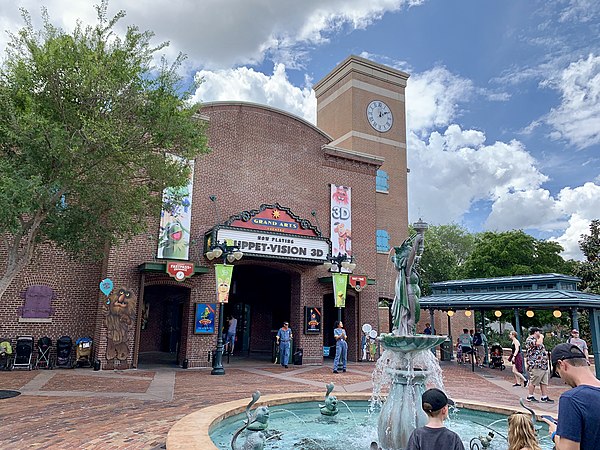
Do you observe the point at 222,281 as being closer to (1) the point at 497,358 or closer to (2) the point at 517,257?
(1) the point at 497,358

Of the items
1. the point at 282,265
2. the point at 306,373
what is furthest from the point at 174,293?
the point at 306,373

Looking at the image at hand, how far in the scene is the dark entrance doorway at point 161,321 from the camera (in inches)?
809

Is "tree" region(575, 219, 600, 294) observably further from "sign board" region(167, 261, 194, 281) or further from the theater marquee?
"sign board" region(167, 261, 194, 281)

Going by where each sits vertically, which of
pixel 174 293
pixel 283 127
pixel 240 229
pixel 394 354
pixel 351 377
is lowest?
pixel 351 377

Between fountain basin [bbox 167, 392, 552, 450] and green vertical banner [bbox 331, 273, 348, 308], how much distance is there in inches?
320

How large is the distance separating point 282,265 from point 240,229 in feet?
9.30

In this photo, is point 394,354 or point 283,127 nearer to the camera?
point 394,354

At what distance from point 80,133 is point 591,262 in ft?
94.0

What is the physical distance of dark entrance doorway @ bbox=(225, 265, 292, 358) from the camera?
22.4 metres

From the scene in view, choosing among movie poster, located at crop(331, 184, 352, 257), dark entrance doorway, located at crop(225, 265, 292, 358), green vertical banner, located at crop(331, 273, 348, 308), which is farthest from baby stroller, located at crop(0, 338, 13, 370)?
movie poster, located at crop(331, 184, 352, 257)

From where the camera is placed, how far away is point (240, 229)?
1647 centimetres

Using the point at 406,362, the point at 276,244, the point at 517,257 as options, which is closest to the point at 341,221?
the point at 276,244

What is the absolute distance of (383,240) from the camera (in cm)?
2692

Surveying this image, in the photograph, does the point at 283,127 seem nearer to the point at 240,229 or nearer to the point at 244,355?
the point at 240,229
